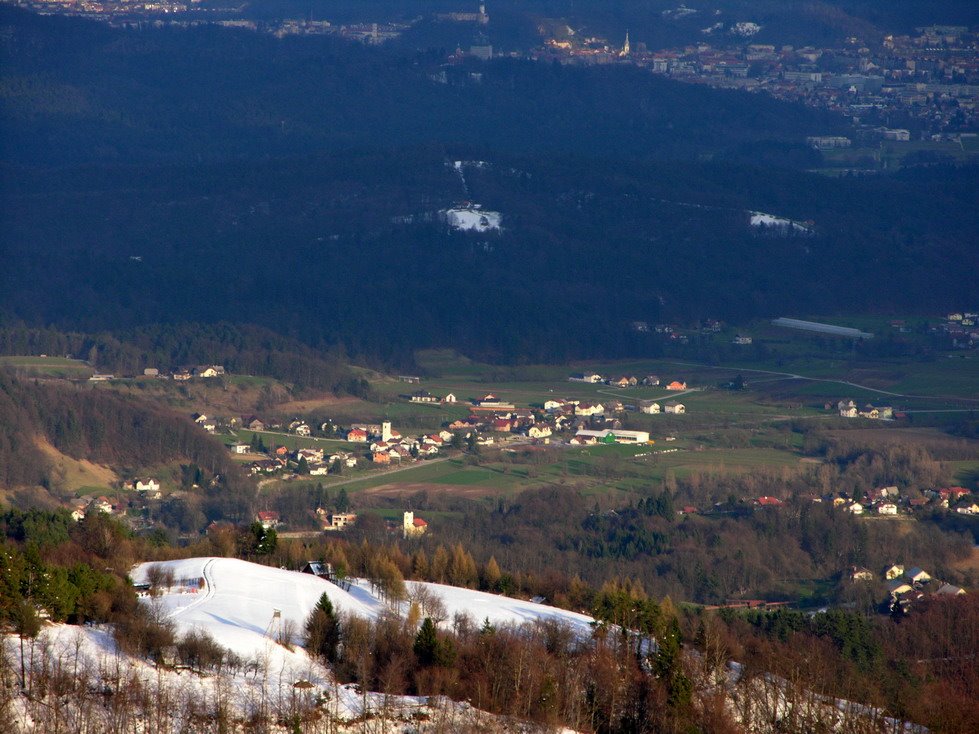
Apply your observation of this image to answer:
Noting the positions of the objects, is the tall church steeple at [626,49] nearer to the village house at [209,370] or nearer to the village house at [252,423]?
the village house at [209,370]

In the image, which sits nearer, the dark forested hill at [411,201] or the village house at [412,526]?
the village house at [412,526]

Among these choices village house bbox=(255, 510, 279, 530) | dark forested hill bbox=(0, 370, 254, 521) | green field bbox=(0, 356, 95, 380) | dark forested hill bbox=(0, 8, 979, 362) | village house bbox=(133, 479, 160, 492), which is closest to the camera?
village house bbox=(255, 510, 279, 530)

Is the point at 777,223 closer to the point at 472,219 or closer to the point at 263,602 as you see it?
the point at 472,219

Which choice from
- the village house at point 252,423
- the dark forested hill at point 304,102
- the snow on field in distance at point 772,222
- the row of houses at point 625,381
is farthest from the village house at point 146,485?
the dark forested hill at point 304,102

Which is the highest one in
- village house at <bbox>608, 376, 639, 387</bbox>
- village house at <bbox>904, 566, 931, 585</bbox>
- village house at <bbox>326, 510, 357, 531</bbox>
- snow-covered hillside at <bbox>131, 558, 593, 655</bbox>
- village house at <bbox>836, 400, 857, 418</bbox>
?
snow-covered hillside at <bbox>131, 558, 593, 655</bbox>

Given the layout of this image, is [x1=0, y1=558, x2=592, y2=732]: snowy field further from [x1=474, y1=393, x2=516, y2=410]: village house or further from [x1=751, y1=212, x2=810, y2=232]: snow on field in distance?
[x1=751, y1=212, x2=810, y2=232]: snow on field in distance

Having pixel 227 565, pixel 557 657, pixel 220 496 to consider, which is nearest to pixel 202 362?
pixel 220 496

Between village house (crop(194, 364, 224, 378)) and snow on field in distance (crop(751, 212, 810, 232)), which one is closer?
village house (crop(194, 364, 224, 378))

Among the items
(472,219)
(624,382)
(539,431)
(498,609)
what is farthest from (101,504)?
(472,219)

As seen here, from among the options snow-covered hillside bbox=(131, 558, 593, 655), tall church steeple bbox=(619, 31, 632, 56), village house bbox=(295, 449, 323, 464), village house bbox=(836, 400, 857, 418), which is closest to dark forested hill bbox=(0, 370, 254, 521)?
village house bbox=(295, 449, 323, 464)
